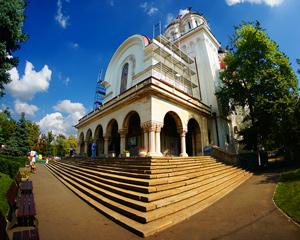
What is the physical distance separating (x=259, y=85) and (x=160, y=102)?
9945 millimetres

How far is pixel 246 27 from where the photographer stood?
1891 centimetres

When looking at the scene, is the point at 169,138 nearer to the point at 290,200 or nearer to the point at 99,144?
the point at 99,144

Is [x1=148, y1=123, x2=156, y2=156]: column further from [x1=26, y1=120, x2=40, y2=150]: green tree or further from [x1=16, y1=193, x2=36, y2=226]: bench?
[x1=26, y1=120, x2=40, y2=150]: green tree

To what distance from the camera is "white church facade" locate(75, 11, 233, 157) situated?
14016 millimetres

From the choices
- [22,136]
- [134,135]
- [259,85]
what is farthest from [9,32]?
[22,136]

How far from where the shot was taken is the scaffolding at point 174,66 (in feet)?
66.9

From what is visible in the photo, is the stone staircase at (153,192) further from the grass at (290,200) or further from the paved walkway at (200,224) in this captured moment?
the grass at (290,200)

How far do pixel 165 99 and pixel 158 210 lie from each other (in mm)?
9995

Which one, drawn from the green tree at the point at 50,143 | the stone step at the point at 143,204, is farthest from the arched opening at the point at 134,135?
the green tree at the point at 50,143

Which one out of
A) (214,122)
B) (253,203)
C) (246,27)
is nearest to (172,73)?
(214,122)

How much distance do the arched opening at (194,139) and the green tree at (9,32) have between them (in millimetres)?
14216

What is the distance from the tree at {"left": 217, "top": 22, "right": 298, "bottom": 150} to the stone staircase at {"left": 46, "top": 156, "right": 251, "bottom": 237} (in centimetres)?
697

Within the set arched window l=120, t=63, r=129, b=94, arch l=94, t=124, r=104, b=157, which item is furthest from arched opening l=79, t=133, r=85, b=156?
arched window l=120, t=63, r=129, b=94

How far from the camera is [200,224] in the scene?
16.1 feet
